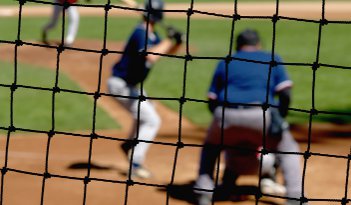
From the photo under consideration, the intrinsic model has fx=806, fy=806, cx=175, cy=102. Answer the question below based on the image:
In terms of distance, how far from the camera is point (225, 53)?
16953mm

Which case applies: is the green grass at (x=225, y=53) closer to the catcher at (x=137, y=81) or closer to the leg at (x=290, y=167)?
the catcher at (x=137, y=81)

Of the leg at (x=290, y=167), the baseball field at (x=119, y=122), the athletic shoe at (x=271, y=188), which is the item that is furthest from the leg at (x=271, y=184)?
the leg at (x=290, y=167)

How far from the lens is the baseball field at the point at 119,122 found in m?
7.07

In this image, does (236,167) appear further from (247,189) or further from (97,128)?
(97,128)

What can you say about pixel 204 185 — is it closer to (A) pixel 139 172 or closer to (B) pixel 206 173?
(B) pixel 206 173

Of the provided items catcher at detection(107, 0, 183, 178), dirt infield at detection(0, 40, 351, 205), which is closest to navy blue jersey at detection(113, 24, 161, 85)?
catcher at detection(107, 0, 183, 178)

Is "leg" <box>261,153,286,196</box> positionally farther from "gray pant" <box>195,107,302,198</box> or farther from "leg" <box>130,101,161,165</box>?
"leg" <box>130,101,161,165</box>

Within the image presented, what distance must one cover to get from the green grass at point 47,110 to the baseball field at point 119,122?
1 centimetres

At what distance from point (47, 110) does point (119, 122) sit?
119 centimetres

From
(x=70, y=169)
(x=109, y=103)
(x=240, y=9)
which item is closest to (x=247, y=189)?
(x=70, y=169)

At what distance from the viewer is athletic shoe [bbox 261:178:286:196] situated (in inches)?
285

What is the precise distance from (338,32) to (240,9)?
7.50m

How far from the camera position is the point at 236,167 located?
6.85 metres

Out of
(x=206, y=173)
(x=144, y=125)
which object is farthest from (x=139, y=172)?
(x=206, y=173)
